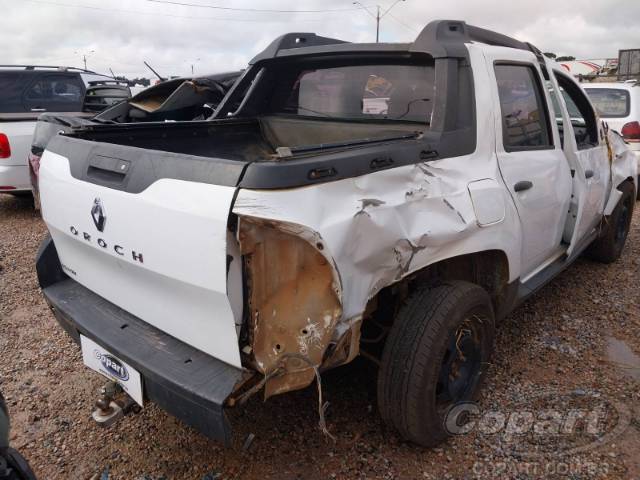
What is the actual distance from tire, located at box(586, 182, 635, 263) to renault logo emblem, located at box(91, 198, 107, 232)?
400cm

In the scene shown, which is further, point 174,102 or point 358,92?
point 174,102

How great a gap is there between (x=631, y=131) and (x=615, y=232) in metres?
3.27

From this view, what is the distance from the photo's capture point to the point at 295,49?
332 cm

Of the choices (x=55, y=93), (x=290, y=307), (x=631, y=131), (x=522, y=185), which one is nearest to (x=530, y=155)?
(x=522, y=185)

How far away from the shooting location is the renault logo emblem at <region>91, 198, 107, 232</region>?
2.09 metres

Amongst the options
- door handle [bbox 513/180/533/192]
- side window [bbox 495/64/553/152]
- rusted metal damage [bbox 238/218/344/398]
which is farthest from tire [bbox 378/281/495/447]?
side window [bbox 495/64/553/152]

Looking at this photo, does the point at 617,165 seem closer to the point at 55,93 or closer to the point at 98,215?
the point at 98,215

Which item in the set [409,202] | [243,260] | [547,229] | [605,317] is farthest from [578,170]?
[243,260]

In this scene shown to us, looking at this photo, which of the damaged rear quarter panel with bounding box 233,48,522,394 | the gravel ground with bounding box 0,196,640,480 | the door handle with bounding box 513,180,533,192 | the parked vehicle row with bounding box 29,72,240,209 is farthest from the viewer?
the parked vehicle row with bounding box 29,72,240,209

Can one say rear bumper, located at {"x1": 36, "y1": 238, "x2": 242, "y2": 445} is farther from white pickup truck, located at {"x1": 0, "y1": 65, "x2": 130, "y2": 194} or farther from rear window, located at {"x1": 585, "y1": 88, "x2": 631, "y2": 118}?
rear window, located at {"x1": 585, "y1": 88, "x2": 631, "y2": 118}

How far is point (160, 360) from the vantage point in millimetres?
1984

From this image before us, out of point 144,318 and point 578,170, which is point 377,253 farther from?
point 578,170

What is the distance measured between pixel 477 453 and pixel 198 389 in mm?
1376

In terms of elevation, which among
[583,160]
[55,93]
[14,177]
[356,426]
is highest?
[55,93]
